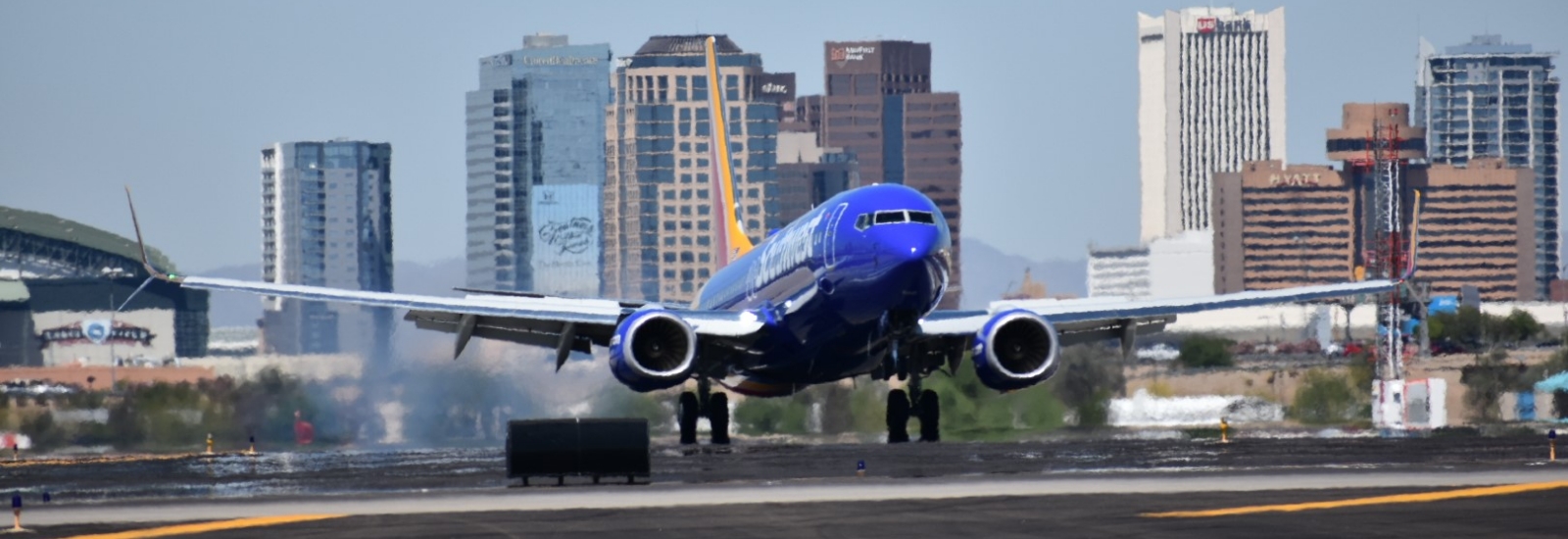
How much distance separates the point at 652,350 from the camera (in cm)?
5397

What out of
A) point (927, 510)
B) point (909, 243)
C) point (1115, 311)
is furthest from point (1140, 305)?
point (927, 510)

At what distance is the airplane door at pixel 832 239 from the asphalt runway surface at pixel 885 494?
4.22 m

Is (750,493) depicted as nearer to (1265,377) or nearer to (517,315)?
(517,315)

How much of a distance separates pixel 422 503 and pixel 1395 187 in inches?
3618

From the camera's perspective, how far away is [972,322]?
54219 mm

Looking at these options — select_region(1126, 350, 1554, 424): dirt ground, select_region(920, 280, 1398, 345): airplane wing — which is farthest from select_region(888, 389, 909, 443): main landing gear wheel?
select_region(1126, 350, 1554, 424): dirt ground

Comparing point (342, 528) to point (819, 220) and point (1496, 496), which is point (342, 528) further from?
point (819, 220)

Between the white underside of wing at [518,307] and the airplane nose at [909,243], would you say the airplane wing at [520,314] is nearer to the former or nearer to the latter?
the white underside of wing at [518,307]

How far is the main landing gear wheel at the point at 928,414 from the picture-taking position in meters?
57.7

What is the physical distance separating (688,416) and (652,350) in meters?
7.16

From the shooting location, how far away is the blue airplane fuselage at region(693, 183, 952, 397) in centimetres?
4991

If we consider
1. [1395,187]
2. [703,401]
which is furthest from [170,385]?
[1395,187]

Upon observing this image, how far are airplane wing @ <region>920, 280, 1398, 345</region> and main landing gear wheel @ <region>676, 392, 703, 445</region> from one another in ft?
26.7

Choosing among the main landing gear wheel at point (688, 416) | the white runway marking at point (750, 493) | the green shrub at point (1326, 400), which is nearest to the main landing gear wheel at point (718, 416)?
the main landing gear wheel at point (688, 416)
